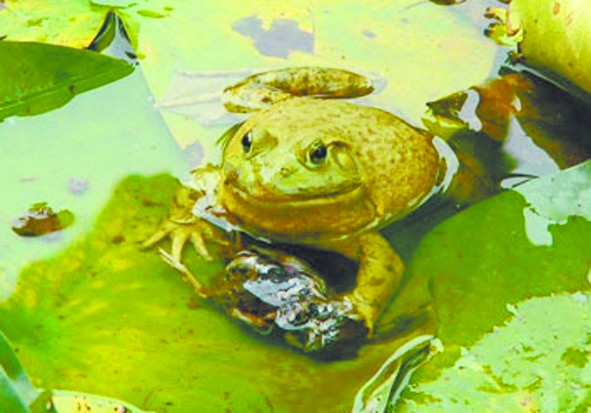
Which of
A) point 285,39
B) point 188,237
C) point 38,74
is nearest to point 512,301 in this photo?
point 188,237

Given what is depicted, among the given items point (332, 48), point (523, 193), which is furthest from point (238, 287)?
point (332, 48)

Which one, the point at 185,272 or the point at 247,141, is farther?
the point at 247,141

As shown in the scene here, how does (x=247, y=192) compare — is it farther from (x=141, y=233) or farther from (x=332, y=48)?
(x=332, y=48)

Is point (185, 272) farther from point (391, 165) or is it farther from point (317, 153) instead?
point (391, 165)

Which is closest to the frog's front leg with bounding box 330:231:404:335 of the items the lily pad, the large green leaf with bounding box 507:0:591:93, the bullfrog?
the bullfrog

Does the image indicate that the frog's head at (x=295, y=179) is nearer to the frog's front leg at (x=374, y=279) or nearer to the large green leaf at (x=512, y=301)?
the frog's front leg at (x=374, y=279)

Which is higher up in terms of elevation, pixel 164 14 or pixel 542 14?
pixel 542 14
